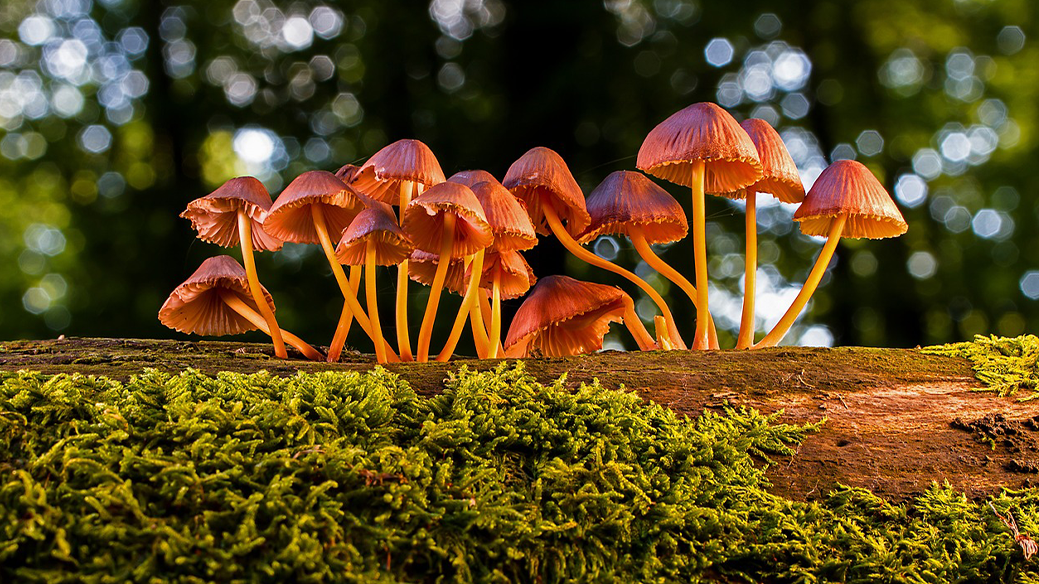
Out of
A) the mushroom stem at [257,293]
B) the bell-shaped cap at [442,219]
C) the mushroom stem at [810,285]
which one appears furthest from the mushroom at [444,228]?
the mushroom stem at [810,285]

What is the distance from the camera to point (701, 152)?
2.09m

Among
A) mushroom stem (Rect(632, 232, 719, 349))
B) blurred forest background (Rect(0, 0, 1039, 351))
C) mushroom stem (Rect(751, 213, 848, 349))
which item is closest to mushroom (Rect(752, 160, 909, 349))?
mushroom stem (Rect(751, 213, 848, 349))

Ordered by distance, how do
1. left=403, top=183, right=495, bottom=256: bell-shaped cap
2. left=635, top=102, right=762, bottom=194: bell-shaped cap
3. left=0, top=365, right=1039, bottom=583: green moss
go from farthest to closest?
left=635, top=102, right=762, bottom=194: bell-shaped cap < left=403, top=183, right=495, bottom=256: bell-shaped cap < left=0, top=365, right=1039, bottom=583: green moss

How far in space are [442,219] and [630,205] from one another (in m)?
0.67

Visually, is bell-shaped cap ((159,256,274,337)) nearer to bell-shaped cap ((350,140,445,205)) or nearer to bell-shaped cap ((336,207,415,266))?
bell-shaped cap ((336,207,415,266))

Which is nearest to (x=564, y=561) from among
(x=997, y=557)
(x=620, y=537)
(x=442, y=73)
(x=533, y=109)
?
(x=620, y=537)

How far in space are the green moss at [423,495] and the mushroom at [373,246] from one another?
593 millimetres

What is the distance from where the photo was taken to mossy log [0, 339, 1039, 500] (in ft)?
5.12

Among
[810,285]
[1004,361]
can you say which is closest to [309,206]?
[810,285]

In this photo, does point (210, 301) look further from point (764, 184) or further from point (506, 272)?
point (764, 184)

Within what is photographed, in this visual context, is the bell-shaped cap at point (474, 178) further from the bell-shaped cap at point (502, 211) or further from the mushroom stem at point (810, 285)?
the mushroom stem at point (810, 285)

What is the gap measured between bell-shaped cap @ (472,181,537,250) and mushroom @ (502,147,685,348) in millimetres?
146

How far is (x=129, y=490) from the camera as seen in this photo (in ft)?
3.40

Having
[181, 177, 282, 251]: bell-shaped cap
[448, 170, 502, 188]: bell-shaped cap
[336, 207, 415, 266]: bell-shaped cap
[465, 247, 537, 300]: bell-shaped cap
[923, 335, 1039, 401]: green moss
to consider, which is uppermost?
[448, 170, 502, 188]: bell-shaped cap
